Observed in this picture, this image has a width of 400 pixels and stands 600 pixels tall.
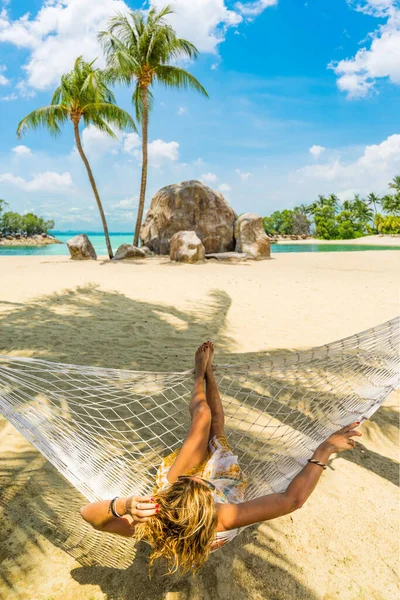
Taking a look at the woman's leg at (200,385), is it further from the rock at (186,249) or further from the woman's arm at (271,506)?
the rock at (186,249)

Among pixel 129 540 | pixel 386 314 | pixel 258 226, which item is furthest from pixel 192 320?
pixel 258 226

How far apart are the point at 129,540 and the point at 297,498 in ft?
2.49

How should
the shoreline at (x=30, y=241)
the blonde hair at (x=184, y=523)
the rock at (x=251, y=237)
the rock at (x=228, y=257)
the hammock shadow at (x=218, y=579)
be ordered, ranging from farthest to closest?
the shoreline at (x=30, y=241) < the rock at (x=251, y=237) < the rock at (x=228, y=257) < the hammock shadow at (x=218, y=579) < the blonde hair at (x=184, y=523)

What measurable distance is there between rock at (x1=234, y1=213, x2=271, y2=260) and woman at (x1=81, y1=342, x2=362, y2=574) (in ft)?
36.6

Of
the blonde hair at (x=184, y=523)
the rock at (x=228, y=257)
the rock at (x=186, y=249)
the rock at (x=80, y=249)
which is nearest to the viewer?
the blonde hair at (x=184, y=523)

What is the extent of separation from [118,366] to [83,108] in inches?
444

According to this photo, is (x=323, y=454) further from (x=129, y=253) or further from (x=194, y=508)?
(x=129, y=253)

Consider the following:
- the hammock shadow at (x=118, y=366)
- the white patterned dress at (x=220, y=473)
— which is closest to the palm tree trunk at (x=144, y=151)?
the hammock shadow at (x=118, y=366)

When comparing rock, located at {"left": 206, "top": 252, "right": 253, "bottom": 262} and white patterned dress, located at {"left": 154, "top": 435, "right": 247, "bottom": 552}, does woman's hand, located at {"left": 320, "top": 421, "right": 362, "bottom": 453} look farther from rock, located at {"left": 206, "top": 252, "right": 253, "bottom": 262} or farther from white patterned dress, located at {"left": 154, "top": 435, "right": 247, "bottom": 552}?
rock, located at {"left": 206, "top": 252, "right": 253, "bottom": 262}

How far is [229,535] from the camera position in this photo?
1175mm

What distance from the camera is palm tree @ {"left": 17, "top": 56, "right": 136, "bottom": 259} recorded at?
11219mm

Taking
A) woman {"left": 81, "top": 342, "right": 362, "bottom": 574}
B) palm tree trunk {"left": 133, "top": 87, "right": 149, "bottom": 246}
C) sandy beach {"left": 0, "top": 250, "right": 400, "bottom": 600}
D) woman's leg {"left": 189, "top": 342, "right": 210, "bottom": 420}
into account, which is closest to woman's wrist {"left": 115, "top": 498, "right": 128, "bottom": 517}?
woman {"left": 81, "top": 342, "right": 362, "bottom": 574}

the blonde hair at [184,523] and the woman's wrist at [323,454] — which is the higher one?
the woman's wrist at [323,454]

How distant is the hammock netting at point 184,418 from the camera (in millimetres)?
1415
